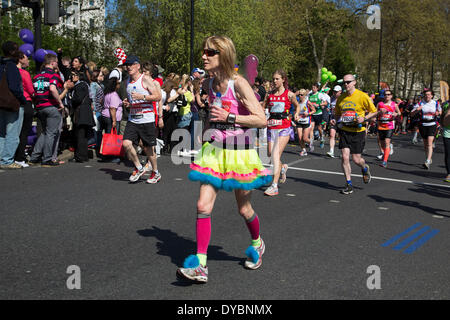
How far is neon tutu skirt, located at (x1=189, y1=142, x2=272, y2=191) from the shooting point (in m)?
4.12

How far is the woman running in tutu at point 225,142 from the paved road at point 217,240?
58 centimetres

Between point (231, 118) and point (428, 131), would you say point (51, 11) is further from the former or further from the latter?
point (428, 131)

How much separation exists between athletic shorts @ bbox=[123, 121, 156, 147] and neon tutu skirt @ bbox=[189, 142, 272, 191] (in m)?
4.34

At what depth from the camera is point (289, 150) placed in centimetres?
1559

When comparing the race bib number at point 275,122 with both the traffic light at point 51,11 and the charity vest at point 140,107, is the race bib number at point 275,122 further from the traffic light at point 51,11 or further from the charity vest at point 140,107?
the traffic light at point 51,11

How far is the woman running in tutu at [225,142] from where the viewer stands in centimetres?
407

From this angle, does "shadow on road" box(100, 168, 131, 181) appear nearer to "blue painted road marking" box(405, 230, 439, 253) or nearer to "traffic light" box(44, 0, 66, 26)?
"traffic light" box(44, 0, 66, 26)

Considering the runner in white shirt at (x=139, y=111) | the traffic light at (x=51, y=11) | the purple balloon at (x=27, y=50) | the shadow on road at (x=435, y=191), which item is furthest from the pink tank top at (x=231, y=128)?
the purple balloon at (x=27, y=50)

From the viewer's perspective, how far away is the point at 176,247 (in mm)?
4984

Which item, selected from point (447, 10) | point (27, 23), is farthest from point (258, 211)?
point (447, 10)

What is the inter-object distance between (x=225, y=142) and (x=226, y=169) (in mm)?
227

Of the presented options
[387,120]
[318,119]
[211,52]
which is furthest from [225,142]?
[318,119]

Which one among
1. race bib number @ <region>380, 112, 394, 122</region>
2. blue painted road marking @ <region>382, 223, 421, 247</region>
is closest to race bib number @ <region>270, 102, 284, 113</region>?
blue painted road marking @ <region>382, 223, 421, 247</region>
